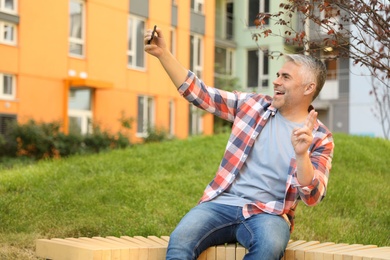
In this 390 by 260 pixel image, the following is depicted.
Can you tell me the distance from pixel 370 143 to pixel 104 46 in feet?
37.4

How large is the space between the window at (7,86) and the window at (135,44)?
15.9ft

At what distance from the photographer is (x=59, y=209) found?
6328 mm

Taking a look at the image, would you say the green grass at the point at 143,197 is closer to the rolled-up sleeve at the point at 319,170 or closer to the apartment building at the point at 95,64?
the rolled-up sleeve at the point at 319,170

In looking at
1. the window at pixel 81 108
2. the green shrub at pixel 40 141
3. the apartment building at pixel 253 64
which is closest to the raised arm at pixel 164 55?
the green shrub at pixel 40 141

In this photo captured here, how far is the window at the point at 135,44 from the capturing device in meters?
21.1

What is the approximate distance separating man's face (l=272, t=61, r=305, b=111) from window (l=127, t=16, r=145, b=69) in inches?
706

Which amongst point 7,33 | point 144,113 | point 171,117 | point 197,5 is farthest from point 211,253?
point 197,5

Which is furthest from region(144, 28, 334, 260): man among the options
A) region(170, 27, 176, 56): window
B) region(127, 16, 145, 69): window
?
region(170, 27, 176, 56): window

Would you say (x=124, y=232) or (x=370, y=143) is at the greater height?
(x=370, y=143)

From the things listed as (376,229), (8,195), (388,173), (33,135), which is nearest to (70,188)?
(8,195)

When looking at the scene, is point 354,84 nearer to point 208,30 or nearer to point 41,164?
point 208,30

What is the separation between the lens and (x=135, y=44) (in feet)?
70.1

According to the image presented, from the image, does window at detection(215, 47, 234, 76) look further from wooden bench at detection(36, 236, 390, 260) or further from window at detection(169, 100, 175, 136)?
wooden bench at detection(36, 236, 390, 260)

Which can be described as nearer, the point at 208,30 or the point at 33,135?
the point at 33,135
